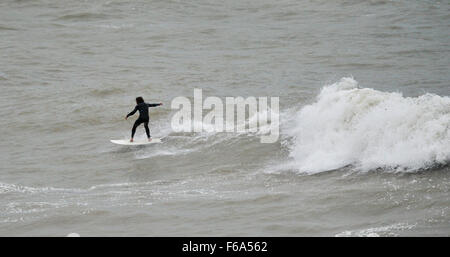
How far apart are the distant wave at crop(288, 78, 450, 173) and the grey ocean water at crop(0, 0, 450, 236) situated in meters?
0.03

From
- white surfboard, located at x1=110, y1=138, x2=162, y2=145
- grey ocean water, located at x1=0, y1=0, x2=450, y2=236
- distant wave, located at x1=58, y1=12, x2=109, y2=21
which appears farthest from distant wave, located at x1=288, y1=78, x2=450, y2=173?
distant wave, located at x1=58, y1=12, x2=109, y2=21

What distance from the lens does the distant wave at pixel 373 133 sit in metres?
13.2

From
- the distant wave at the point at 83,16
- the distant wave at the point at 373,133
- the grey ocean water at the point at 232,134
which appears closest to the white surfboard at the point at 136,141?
the grey ocean water at the point at 232,134

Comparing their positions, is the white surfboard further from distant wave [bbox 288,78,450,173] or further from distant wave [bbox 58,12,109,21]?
distant wave [bbox 58,12,109,21]

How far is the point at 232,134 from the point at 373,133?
168 inches

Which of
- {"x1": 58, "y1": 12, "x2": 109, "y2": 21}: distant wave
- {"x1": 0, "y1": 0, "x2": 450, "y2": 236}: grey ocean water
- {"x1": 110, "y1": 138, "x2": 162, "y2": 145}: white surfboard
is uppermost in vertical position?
{"x1": 58, "y1": 12, "x2": 109, "y2": 21}: distant wave

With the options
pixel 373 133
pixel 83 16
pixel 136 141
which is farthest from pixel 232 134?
pixel 83 16

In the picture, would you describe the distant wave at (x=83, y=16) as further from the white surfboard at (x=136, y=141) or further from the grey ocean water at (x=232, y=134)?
the white surfboard at (x=136, y=141)

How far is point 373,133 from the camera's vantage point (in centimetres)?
1455

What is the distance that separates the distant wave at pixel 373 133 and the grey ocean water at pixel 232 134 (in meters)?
0.03

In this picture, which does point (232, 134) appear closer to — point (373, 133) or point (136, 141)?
point (136, 141)

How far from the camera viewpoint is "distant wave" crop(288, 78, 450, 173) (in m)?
13.2

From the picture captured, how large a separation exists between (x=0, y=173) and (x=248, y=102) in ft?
24.2

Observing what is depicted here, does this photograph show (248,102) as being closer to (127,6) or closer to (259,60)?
(259,60)
